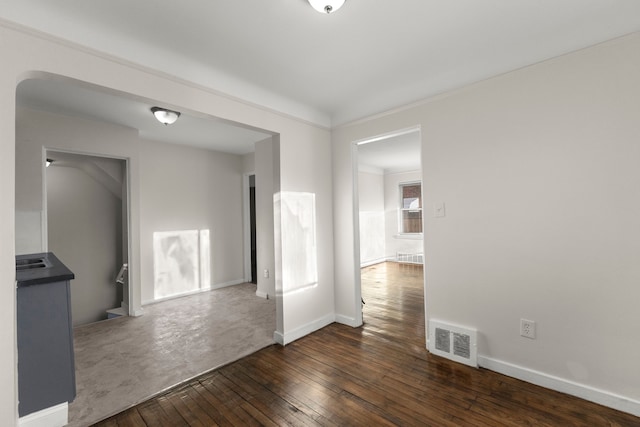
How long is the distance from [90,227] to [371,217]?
596 centimetres

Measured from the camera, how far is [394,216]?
797 centimetres

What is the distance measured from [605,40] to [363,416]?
9.86ft

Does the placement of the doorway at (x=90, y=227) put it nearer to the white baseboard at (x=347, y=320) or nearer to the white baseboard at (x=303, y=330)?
the white baseboard at (x=303, y=330)

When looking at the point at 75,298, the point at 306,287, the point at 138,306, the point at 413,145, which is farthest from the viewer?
the point at 413,145

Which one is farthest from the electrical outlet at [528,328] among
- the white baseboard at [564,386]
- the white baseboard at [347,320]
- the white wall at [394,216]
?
the white wall at [394,216]

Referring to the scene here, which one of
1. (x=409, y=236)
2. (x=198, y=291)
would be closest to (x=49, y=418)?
(x=198, y=291)

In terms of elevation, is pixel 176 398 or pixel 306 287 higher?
pixel 306 287

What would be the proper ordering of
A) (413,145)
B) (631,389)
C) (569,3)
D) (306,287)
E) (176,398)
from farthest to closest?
(413,145)
(306,287)
(176,398)
(631,389)
(569,3)

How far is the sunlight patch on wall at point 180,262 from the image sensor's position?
15.3 ft

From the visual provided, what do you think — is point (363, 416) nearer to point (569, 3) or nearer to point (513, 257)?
point (513, 257)

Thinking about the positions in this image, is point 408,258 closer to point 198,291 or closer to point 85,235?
point 198,291

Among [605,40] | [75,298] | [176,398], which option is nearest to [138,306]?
[75,298]

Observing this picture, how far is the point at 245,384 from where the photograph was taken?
90.6 inches

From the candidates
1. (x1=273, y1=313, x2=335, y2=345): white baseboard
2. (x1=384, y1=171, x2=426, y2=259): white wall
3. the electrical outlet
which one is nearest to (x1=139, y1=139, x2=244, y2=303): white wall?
(x1=273, y1=313, x2=335, y2=345): white baseboard
